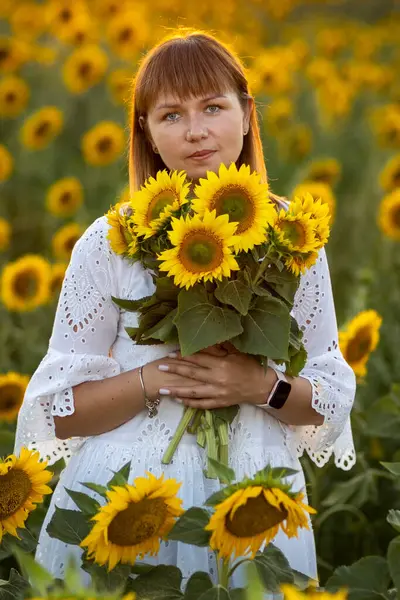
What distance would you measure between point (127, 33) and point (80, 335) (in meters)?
4.52

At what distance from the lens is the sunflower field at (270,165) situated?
3217 mm

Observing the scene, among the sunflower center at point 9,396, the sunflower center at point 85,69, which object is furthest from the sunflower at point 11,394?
the sunflower center at point 85,69

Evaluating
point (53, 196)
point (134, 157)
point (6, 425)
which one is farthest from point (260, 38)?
point (134, 157)

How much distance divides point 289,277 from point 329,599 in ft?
2.94

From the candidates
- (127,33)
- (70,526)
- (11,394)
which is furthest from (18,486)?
(127,33)

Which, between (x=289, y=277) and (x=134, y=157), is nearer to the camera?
(x=289, y=277)

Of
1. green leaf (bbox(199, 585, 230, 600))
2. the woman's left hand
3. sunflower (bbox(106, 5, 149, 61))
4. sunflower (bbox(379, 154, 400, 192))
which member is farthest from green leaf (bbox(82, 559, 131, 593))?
sunflower (bbox(106, 5, 149, 61))

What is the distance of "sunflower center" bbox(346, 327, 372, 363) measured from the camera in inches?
116

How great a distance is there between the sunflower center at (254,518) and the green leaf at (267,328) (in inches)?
13.6

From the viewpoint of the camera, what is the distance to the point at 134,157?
2.35m

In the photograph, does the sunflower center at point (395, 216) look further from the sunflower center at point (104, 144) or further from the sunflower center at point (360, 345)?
the sunflower center at point (104, 144)

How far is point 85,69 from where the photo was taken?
5.95 meters

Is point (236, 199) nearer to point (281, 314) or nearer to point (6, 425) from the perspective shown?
point (281, 314)

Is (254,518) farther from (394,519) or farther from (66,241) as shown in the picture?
(66,241)
